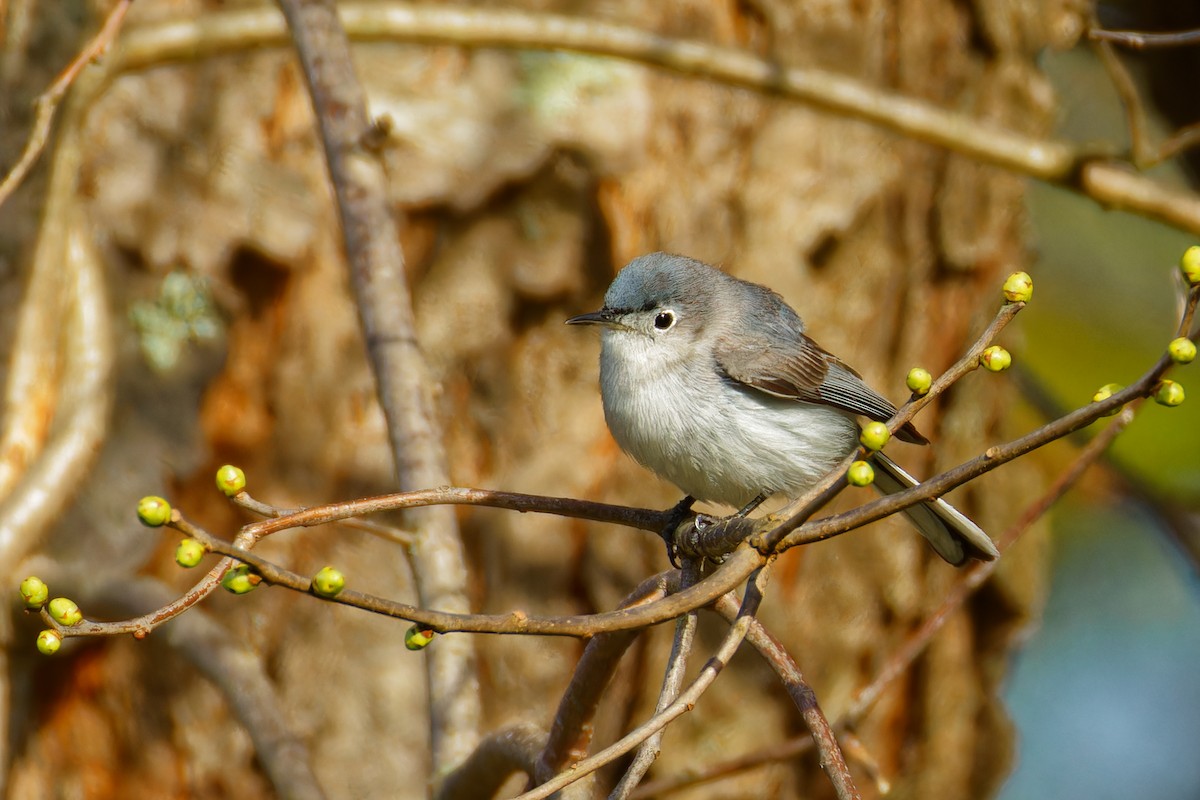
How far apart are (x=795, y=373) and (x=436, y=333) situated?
50.8 inches

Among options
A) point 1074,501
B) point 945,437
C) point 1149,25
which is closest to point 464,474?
point 945,437

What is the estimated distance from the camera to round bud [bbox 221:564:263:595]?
1.26 metres

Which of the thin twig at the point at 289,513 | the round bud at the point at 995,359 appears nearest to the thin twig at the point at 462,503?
the thin twig at the point at 289,513

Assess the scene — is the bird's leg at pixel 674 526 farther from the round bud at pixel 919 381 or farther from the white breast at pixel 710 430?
the round bud at pixel 919 381

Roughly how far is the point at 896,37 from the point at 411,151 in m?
1.73

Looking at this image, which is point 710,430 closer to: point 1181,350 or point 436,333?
point 436,333

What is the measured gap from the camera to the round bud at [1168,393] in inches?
50.0

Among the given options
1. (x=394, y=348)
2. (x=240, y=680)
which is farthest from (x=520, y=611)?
(x=240, y=680)

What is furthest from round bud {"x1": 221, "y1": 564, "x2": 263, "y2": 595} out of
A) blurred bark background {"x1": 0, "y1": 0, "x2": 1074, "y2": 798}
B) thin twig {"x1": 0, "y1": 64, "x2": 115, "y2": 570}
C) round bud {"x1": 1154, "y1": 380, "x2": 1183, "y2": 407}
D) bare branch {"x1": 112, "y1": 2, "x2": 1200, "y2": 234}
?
bare branch {"x1": 112, "y1": 2, "x2": 1200, "y2": 234}

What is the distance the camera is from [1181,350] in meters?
1.23

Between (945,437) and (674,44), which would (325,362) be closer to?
(674,44)

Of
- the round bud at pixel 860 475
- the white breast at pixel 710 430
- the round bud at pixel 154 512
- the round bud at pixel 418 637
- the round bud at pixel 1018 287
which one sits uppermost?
the white breast at pixel 710 430

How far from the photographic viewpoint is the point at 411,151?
3.76m

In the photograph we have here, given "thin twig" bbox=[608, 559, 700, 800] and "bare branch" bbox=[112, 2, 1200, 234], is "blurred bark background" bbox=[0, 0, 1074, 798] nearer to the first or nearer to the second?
"bare branch" bbox=[112, 2, 1200, 234]
